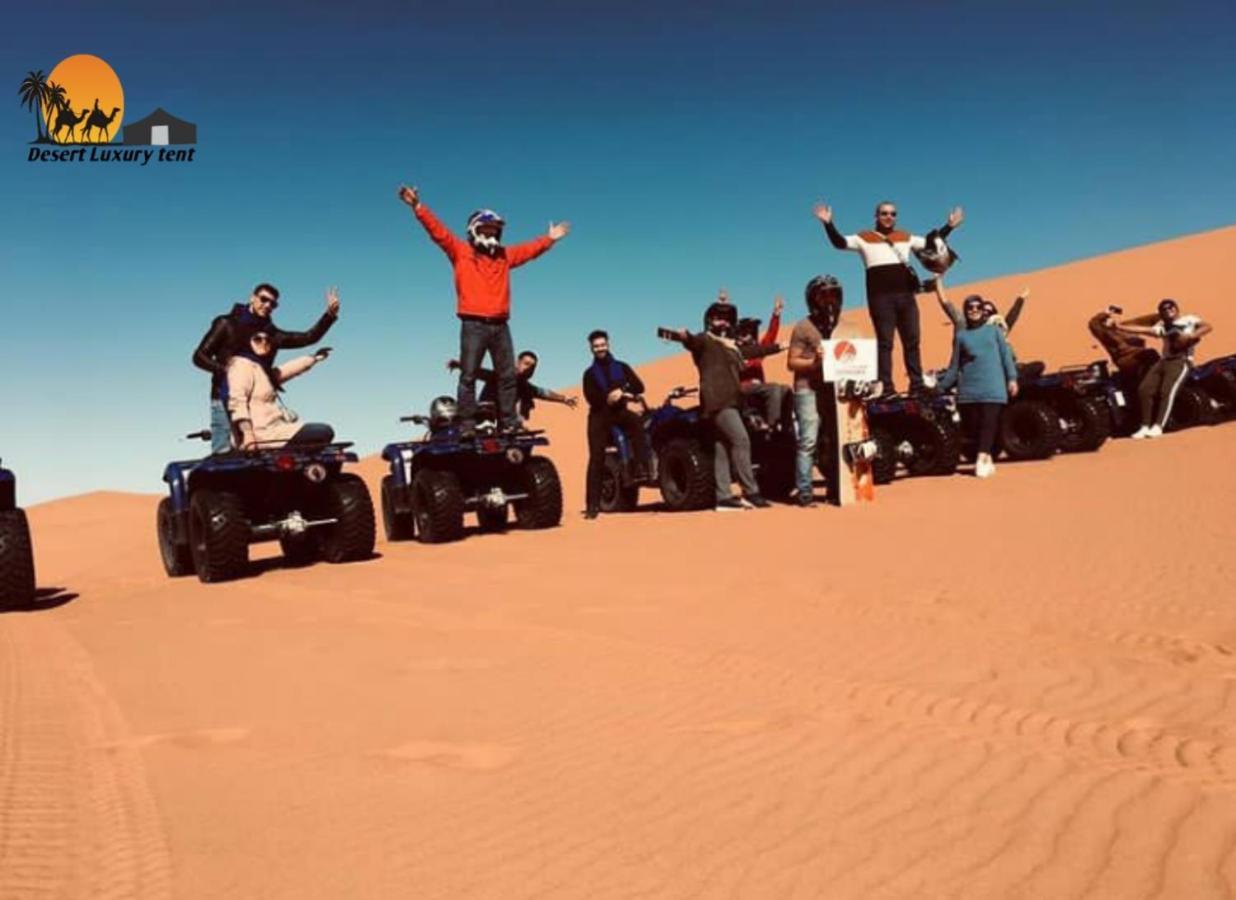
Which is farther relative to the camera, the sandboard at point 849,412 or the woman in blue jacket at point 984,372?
the woman in blue jacket at point 984,372

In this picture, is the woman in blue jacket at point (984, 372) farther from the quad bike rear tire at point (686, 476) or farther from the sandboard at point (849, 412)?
the quad bike rear tire at point (686, 476)

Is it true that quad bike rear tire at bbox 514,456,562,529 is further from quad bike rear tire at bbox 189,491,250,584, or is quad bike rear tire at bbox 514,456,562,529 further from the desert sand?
quad bike rear tire at bbox 189,491,250,584

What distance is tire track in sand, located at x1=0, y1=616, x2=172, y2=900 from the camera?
2781 millimetres

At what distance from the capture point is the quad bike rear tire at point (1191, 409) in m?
14.4

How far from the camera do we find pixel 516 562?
8.62m

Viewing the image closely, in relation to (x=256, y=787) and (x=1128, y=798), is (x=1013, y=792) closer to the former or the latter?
(x=1128, y=798)

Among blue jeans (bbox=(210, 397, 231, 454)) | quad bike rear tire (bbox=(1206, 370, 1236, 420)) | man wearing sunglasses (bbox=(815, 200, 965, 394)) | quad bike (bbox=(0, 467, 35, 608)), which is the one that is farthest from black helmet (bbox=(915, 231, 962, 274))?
quad bike (bbox=(0, 467, 35, 608))

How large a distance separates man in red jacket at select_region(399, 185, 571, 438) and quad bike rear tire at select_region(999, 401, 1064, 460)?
648cm

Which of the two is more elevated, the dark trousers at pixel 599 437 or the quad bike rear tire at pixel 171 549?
the dark trousers at pixel 599 437

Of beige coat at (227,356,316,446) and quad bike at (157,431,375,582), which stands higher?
beige coat at (227,356,316,446)

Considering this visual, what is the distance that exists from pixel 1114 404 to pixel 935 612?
931 cm

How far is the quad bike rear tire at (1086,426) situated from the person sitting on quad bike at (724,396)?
4.58 meters

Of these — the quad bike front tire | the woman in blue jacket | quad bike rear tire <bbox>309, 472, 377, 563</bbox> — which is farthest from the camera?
the quad bike front tire

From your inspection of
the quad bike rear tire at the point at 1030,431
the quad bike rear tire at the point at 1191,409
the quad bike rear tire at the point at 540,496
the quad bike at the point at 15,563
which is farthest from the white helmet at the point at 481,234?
the quad bike rear tire at the point at 1191,409
